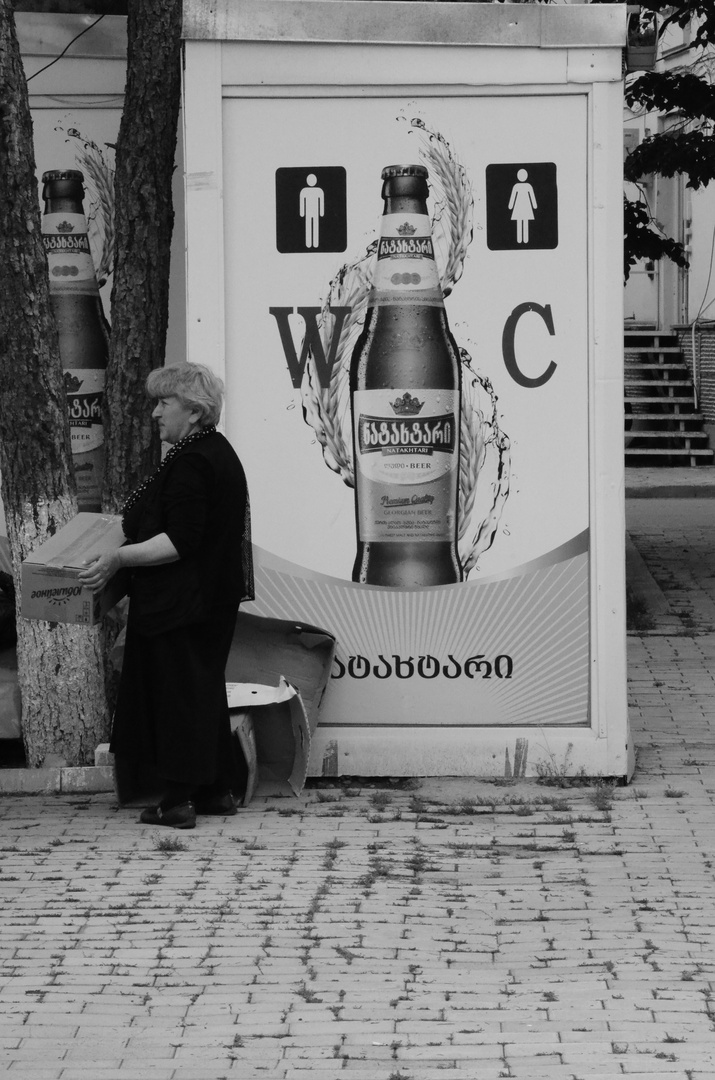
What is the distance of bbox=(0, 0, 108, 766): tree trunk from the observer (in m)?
6.10

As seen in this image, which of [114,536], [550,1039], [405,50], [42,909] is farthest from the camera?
[405,50]

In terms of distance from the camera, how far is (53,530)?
6.23 metres

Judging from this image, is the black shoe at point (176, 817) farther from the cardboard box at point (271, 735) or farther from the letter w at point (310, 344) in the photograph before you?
the letter w at point (310, 344)

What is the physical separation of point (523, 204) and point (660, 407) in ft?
42.5

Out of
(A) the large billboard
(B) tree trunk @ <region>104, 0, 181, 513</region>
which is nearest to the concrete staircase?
(B) tree trunk @ <region>104, 0, 181, 513</region>

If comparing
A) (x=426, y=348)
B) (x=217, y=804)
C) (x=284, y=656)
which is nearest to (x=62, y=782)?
(x=217, y=804)

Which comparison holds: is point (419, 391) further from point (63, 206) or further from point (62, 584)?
point (63, 206)

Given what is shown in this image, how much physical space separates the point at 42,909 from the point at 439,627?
6.52 ft

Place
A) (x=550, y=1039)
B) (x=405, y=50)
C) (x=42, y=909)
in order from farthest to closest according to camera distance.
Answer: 1. (x=405, y=50)
2. (x=42, y=909)
3. (x=550, y=1039)

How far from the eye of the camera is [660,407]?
A: 60.8 ft

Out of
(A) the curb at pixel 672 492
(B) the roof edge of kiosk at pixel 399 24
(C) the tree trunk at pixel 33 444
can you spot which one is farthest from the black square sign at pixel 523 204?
(A) the curb at pixel 672 492

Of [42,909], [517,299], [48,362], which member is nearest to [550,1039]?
[42,909]

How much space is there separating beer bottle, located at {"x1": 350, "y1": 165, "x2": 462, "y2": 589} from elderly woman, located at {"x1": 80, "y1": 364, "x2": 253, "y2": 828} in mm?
647

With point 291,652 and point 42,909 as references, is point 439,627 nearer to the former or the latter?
point 291,652
